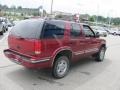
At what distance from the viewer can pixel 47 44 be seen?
216 inches

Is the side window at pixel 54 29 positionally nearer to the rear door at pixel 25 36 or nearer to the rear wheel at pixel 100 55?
the rear door at pixel 25 36

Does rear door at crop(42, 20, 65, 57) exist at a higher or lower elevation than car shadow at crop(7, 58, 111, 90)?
higher

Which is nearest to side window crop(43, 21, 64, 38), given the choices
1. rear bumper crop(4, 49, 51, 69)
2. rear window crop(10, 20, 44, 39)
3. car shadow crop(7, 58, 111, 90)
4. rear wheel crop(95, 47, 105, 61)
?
rear window crop(10, 20, 44, 39)

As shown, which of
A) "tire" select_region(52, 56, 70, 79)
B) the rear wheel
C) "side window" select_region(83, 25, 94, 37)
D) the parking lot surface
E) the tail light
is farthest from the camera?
the rear wheel

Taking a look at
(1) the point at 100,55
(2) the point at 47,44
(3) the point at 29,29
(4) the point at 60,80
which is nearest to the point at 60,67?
(4) the point at 60,80

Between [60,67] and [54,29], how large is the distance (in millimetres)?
1266

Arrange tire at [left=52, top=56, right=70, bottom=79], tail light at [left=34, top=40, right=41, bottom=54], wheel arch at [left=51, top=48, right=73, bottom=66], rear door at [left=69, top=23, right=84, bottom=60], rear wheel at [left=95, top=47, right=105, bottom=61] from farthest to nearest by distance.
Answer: rear wheel at [left=95, top=47, right=105, bottom=61] < rear door at [left=69, top=23, right=84, bottom=60] < tire at [left=52, top=56, right=70, bottom=79] < wheel arch at [left=51, top=48, right=73, bottom=66] < tail light at [left=34, top=40, right=41, bottom=54]

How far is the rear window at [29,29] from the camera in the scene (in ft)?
18.0

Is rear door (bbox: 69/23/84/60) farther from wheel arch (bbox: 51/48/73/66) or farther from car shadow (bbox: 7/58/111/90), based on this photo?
car shadow (bbox: 7/58/111/90)

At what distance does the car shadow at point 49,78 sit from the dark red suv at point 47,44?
1.09ft

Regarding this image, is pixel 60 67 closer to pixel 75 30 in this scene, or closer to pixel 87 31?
pixel 75 30

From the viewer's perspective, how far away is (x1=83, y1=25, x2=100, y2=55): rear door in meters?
7.51

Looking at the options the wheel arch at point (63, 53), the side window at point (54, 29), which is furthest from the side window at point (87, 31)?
the side window at point (54, 29)

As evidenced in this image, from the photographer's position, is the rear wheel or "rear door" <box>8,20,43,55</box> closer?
"rear door" <box>8,20,43,55</box>
